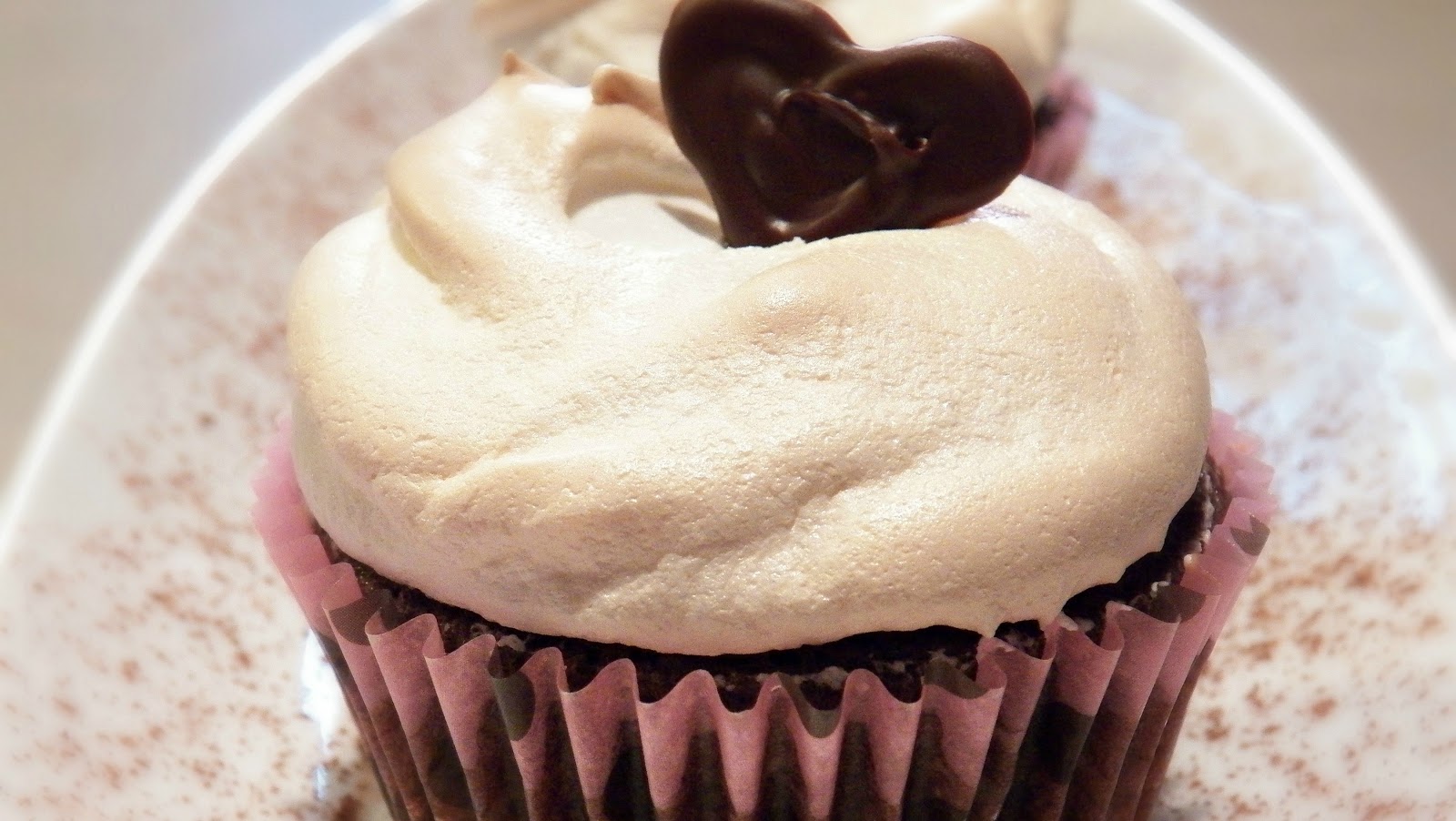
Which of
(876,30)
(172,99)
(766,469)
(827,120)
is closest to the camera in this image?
(766,469)

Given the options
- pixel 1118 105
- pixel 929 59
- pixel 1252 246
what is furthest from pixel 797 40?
pixel 1118 105

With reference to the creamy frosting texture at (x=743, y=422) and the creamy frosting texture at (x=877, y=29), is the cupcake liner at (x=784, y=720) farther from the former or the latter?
the creamy frosting texture at (x=877, y=29)

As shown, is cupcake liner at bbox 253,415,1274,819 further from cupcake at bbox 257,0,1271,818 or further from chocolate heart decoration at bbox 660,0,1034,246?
chocolate heart decoration at bbox 660,0,1034,246

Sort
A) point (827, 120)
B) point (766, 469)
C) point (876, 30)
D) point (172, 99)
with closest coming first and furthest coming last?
point (766, 469)
point (827, 120)
point (876, 30)
point (172, 99)

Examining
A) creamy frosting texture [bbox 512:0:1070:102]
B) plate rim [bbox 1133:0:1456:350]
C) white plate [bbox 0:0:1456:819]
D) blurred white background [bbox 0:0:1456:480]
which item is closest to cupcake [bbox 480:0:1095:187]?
creamy frosting texture [bbox 512:0:1070:102]

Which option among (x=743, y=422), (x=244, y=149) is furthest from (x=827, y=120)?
(x=244, y=149)

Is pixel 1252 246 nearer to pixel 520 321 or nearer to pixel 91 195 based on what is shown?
pixel 520 321

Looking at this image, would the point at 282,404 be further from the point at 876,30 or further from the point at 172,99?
the point at 172,99
